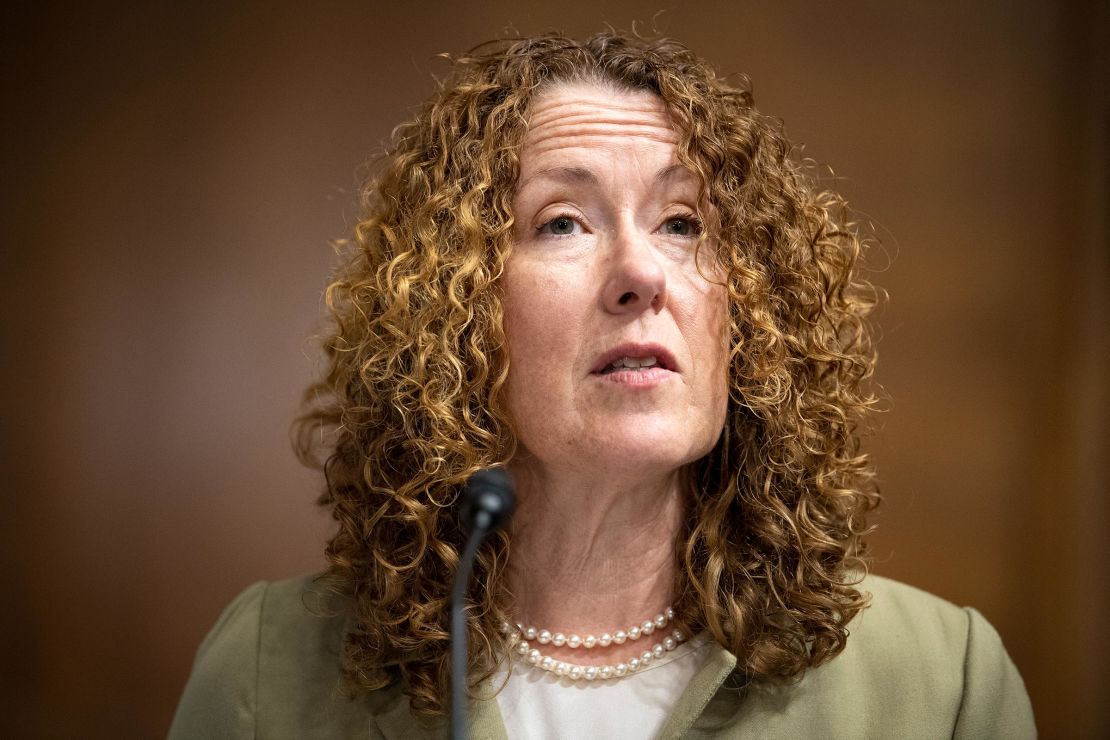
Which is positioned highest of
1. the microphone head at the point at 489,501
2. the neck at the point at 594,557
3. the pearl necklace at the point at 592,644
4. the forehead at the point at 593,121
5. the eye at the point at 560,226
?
the forehead at the point at 593,121

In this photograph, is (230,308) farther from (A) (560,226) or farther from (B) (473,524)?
(B) (473,524)

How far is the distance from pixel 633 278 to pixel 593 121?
24 centimetres

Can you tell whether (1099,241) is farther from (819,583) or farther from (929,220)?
(819,583)

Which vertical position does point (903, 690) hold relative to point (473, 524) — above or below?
below

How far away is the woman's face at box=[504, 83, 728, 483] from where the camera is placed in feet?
3.84

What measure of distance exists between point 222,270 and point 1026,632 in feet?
5.36

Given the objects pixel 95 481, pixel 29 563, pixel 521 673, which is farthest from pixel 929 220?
pixel 29 563

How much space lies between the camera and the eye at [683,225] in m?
1.28

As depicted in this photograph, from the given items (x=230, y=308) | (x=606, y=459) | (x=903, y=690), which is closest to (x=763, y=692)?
(x=903, y=690)

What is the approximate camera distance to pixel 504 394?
4.19 ft

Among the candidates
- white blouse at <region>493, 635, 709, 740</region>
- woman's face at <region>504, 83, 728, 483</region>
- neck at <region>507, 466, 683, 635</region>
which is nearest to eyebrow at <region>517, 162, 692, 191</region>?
woman's face at <region>504, 83, 728, 483</region>

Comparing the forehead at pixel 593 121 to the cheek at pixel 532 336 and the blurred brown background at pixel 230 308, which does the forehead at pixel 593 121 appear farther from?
the blurred brown background at pixel 230 308

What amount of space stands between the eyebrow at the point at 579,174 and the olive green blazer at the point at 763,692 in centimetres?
60

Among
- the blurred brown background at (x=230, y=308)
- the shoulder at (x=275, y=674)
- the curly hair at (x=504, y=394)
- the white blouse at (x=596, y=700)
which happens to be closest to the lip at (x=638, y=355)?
the curly hair at (x=504, y=394)
